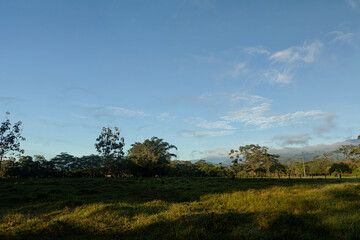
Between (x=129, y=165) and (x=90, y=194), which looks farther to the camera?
(x=129, y=165)

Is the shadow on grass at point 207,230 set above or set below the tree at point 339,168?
above

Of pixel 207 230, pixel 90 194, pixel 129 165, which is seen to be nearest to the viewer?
pixel 207 230

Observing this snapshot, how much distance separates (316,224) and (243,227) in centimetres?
278

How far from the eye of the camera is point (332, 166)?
68562 millimetres

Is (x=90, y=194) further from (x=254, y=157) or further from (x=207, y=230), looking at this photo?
(x=254, y=157)

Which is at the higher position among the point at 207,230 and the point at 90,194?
the point at 207,230

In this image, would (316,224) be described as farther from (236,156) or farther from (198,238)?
(236,156)

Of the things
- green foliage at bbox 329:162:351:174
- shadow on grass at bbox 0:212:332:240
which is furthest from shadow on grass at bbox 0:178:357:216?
green foliage at bbox 329:162:351:174

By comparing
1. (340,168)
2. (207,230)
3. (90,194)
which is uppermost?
(207,230)

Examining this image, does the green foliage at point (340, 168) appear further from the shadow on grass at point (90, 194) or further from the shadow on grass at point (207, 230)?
the shadow on grass at point (207, 230)

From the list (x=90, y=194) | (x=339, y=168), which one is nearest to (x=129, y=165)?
(x=90, y=194)

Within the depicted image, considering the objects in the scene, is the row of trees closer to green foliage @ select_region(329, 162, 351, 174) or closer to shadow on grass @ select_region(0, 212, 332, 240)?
green foliage @ select_region(329, 162, 351, 174)

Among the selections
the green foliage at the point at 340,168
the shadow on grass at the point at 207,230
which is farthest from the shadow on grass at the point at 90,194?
the green foliage at the point at 340,168

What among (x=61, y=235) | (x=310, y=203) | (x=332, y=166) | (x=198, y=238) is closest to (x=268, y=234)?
(x=198, y=238)
